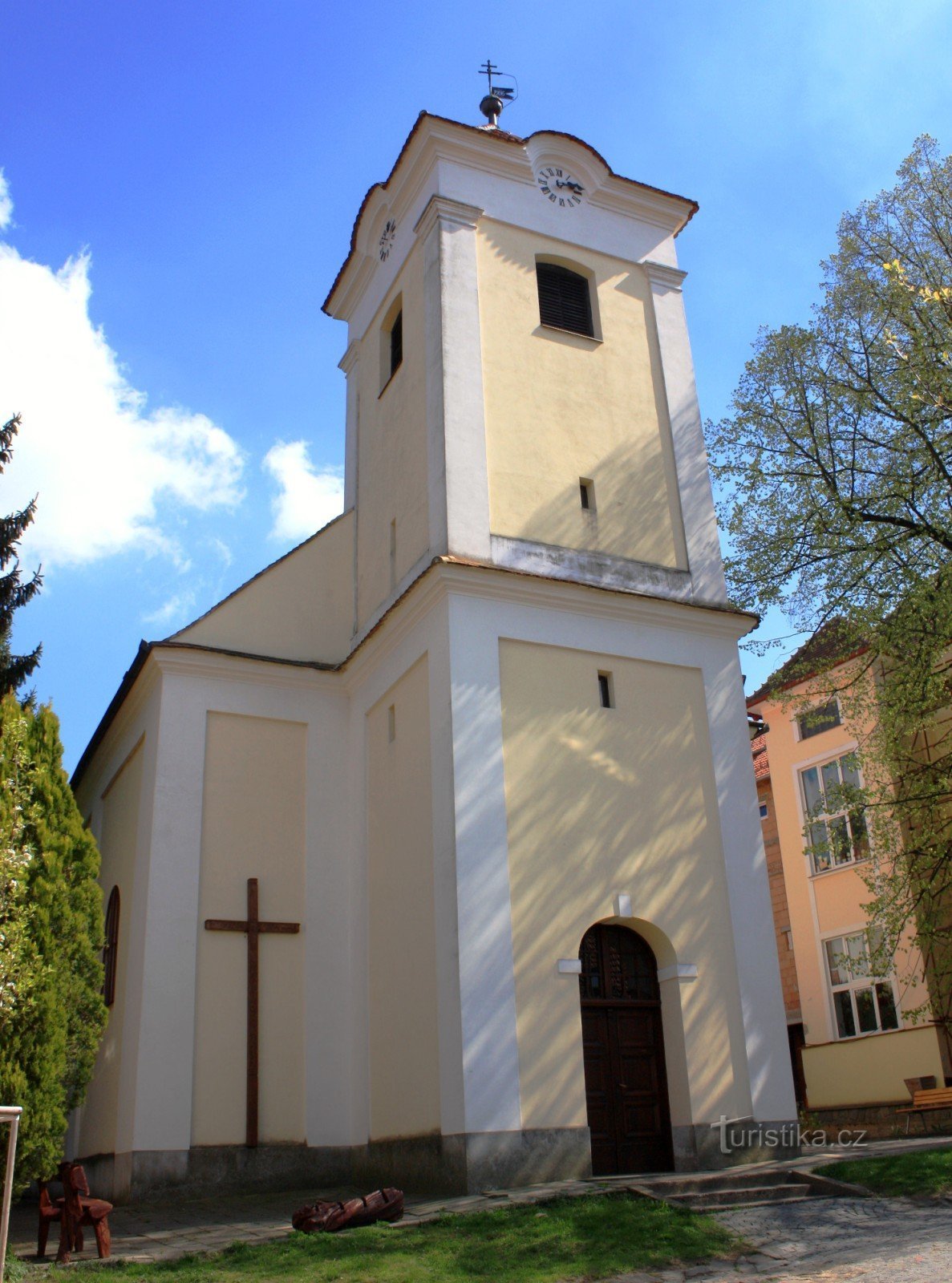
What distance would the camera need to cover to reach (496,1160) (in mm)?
11523

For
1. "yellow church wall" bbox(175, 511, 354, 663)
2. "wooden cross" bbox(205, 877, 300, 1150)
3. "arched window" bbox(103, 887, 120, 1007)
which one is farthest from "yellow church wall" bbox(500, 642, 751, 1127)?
"arched window" bbox(103, 887, 120, 1007)

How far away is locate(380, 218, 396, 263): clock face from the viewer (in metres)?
19.0

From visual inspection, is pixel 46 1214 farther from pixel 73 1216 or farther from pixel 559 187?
pixel 559 187

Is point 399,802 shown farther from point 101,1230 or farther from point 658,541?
point 101,1230

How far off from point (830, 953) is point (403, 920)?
11.9 metres

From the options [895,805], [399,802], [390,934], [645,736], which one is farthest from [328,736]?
[895,805]

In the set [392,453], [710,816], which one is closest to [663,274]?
[392,453]

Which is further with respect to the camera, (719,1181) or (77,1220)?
(719,1181)

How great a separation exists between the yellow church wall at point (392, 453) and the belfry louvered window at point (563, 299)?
1889 mm

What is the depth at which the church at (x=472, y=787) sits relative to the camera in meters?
12.9

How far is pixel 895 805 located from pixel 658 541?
4736 mm

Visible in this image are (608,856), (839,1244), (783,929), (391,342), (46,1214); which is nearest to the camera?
(839,1244)

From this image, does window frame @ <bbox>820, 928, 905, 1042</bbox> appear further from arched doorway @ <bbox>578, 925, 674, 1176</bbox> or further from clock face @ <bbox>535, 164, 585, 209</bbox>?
clock face @ <bbox>535, 164, 585, 209</bbox>

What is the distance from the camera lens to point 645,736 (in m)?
14.7
